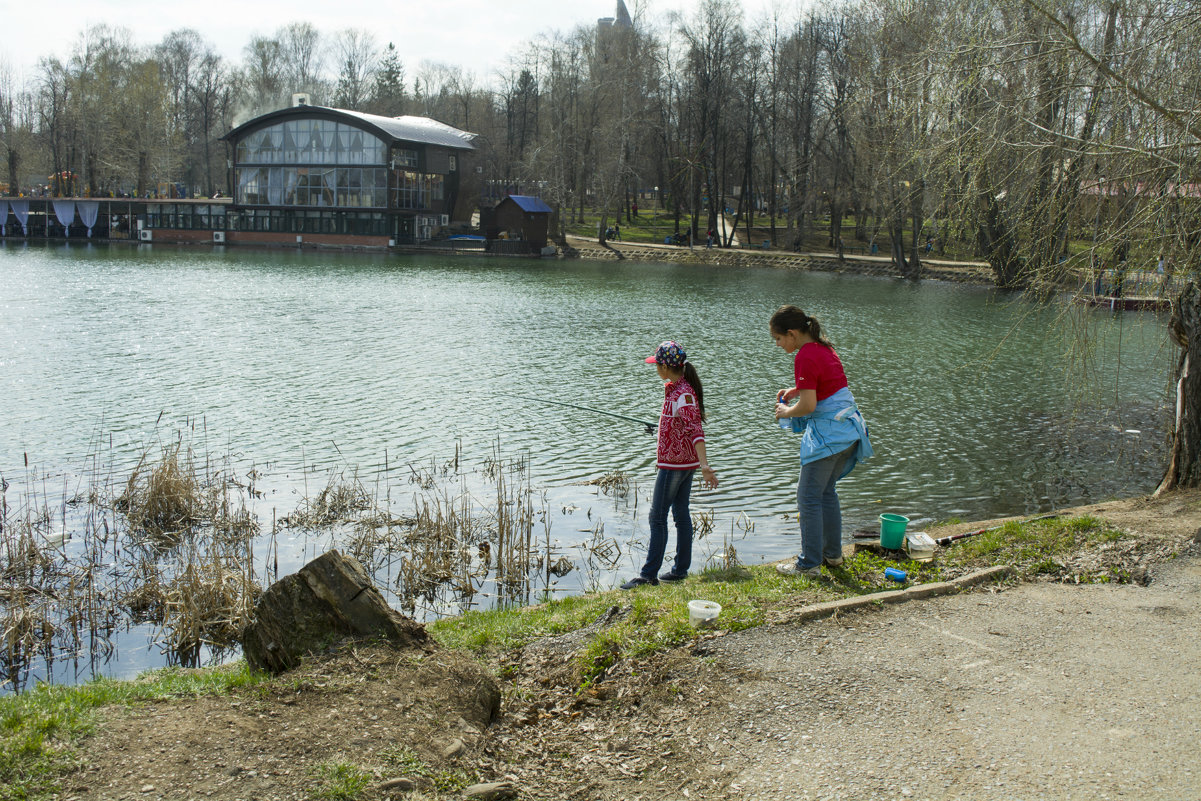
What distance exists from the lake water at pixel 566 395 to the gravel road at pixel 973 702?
12.9 feet

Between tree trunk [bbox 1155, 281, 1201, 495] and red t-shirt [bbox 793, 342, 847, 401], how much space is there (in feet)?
15.2

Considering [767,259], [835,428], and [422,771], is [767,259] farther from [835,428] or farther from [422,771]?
[422,771]

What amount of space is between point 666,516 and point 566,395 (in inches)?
450

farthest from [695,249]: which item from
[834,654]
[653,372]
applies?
[834,654]

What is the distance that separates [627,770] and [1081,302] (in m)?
7.17

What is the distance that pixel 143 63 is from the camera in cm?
8712

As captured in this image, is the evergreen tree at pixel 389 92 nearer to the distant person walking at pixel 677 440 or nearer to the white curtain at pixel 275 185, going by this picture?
the white curtain at pixel 275 185

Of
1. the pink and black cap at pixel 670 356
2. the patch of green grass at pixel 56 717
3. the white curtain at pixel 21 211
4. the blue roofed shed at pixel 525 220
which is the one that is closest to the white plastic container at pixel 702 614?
the pink and black cap at pixel 670 356

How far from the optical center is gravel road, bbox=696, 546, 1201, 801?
4.17m

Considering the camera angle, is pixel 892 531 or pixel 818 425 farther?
pixel 892 531

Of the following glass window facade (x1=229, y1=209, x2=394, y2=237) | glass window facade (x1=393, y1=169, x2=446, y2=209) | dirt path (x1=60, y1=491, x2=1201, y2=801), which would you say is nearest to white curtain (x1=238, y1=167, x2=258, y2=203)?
glass window facade (x1=229, y1=209, x2=394, y2=237)

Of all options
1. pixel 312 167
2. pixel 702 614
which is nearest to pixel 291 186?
pixel 312 167

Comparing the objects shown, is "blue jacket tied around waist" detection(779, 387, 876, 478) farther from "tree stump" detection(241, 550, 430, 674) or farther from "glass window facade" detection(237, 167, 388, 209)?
"glass window facade" detection(237, 167, 388, 209)

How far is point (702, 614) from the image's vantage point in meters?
6.00
